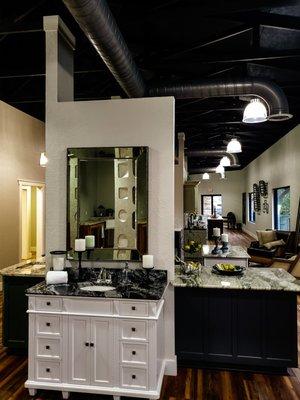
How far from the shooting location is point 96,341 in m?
2.83

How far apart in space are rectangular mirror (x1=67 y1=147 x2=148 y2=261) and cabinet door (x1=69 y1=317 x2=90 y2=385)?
28.6 inches

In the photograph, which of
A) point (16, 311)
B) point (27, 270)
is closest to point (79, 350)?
point (16, 311)

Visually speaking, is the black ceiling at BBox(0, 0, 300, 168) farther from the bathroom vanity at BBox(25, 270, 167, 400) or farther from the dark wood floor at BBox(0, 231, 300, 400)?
the dark wood floor at BBox(0, 231, 300, 400)

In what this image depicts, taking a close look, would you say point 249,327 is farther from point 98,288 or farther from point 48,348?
point 48,348

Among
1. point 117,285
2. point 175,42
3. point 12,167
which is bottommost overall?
point 117,285

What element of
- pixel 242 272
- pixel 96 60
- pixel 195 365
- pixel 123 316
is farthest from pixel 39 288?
pixel 96 60

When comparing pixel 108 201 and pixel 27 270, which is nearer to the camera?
pixel 108 201

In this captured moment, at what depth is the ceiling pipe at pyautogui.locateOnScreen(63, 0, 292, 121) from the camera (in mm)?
2431

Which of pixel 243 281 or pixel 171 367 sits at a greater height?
pixel 243 281

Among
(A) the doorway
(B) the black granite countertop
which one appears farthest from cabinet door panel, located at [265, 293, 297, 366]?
(A) the doorway

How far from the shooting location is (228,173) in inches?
757

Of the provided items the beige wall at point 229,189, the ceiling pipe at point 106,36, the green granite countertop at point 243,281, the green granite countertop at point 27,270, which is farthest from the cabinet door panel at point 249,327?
the beige wall at point 229,189

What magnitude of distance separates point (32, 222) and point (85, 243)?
634 centimetres

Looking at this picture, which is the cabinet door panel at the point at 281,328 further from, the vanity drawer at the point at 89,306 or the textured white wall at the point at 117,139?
the vanity drawer at the point at 89,306
